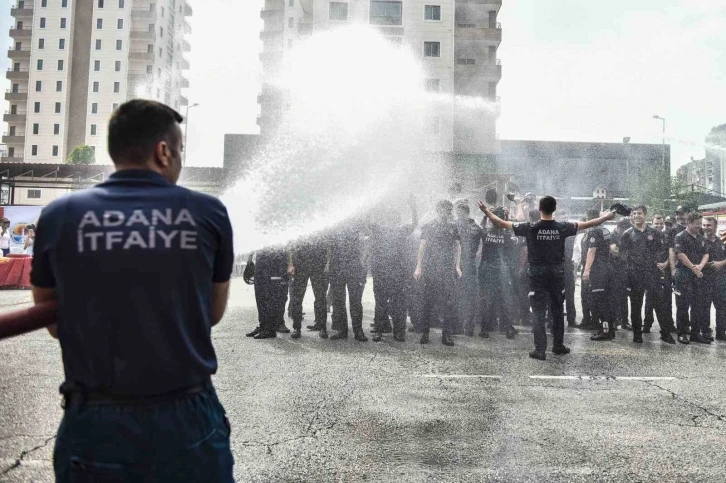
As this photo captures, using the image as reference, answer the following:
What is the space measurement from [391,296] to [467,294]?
1.37m

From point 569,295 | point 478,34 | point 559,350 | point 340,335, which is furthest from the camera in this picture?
point 478,34

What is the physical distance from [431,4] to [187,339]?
1418 inches

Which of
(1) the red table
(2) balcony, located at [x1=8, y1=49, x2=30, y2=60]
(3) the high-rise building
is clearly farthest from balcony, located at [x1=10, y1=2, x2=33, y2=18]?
(1) the red table

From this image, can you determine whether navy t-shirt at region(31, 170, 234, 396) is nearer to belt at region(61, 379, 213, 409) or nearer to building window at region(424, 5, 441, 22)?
belt at region(61, 379, 213, 409)

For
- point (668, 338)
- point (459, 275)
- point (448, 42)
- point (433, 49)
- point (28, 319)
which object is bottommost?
point (668, 338)

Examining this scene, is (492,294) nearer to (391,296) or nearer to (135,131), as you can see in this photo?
(391,296)

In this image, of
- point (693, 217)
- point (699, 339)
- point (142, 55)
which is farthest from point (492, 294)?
point (142, 55)

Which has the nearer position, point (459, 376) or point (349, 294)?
point (459, 376)

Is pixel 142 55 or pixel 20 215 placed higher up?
pixel 142 55

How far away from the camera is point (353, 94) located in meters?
22.8

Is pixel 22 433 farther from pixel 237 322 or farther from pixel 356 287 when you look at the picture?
pixel 237 322

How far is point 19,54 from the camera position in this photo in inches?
2350

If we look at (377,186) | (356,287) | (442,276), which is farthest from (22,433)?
(377,186)

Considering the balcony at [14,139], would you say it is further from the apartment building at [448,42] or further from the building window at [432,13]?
the building window at [432,13]
